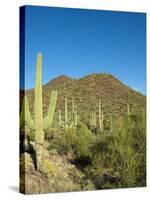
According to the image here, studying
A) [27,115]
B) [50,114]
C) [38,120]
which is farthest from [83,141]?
[27,115]

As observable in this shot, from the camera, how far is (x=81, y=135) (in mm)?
12883

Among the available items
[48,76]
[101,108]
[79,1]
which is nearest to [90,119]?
[101,108]

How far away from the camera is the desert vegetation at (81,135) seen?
1236cm

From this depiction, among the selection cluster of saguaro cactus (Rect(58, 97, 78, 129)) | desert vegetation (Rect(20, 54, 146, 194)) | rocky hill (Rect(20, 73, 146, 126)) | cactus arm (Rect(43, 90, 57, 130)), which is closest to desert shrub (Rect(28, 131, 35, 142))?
desert vegetation (Rect(20, 54, 146, 194))

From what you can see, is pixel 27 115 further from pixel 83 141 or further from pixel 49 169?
pixel 83 141

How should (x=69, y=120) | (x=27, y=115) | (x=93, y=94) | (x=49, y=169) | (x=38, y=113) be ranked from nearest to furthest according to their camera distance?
1. (x=27, y=115)
2. (x=38, y=113)
3. (x=49, y=169)
4. (x=69, y=120)
5. (x=93, y=94)

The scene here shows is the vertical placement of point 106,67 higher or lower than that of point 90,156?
higher

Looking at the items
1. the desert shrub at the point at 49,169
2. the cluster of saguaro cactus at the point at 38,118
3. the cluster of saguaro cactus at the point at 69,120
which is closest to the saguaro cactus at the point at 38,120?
the cluster of saguaro cactus at the point at 38,118

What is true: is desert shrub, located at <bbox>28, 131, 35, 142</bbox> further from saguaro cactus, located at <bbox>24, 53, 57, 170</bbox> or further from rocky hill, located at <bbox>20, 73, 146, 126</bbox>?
rocky hill, located at <bbox>20, 73, 146, 126</bbox>

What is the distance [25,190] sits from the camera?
12.2 metres

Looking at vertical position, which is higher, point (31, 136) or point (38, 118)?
point (38, 118)

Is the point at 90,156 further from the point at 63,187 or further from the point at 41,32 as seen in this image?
the point at 41,32

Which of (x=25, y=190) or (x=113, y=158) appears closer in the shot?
(x=25, y=190)

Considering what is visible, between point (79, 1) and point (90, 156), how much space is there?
8.72 feet
